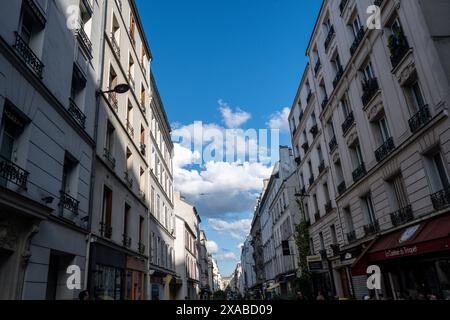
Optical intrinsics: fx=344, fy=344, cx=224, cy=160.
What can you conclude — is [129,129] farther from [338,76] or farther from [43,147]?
[338,76]

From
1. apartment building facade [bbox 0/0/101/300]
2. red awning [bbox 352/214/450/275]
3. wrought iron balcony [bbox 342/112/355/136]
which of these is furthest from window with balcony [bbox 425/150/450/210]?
apartment building facade [bbox 0/0/101/300]

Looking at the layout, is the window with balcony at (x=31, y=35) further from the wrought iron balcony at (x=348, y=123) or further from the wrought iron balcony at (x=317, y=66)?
the wrought iron balcony at (x=317, y=66)

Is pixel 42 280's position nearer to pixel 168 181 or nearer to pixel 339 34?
pixel 339 34

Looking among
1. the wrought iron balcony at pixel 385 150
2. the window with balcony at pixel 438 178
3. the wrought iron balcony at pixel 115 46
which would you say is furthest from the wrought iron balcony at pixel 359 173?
the wrought iron balcony at pixel 115 46

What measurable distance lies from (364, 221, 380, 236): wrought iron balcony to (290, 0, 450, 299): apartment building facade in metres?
0.04

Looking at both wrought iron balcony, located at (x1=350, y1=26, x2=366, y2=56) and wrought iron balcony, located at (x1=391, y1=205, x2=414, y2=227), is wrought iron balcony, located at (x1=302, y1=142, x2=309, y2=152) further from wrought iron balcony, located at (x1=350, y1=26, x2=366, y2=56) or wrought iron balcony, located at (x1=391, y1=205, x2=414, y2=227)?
wrought iron balcony, located at (x1=391, y1=205, x2=414, y2=227)

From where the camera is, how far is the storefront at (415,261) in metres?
9.97

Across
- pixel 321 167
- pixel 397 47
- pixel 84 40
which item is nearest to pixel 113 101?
pixel 84 40

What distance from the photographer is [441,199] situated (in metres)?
10.7

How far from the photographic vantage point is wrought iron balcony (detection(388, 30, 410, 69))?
40.7 ft

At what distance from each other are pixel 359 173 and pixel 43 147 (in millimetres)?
14076

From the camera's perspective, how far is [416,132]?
38.2 ft

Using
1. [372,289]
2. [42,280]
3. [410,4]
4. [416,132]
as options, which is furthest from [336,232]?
[42,280]

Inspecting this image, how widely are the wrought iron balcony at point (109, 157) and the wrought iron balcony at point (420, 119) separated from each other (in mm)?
11933
